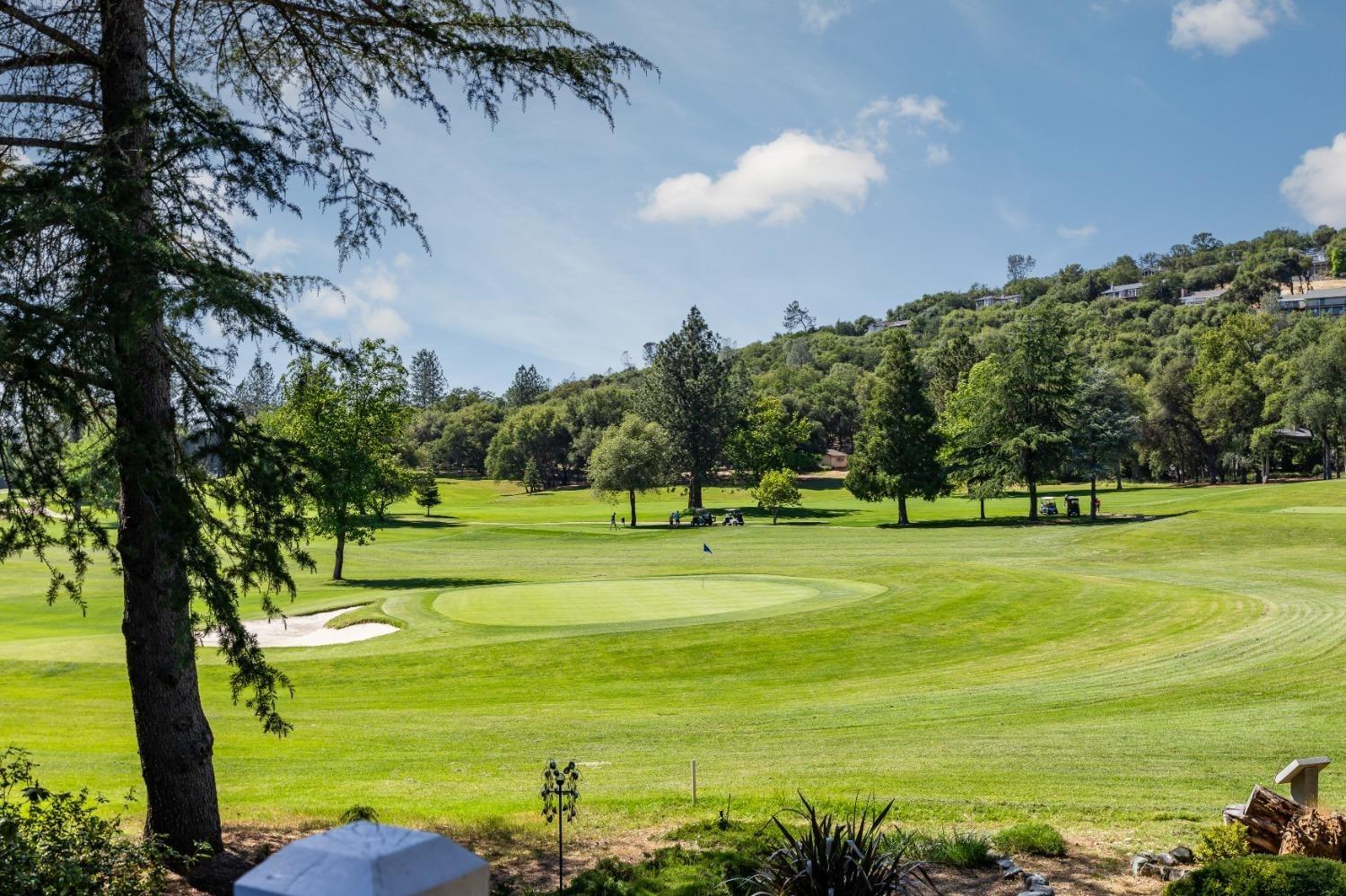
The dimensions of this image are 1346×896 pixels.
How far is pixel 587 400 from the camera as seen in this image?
11450 centimetres

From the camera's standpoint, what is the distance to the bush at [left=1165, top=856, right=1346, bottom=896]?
15.7 feet

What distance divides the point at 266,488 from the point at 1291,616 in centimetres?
2213

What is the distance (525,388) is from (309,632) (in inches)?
6219

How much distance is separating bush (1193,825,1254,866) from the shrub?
1400mm

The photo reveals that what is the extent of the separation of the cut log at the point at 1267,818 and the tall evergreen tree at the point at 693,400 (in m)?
71.9

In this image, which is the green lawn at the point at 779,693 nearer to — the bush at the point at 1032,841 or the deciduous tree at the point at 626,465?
the bush at the point at 1032,841

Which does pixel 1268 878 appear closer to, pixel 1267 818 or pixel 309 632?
pixel 1267 818

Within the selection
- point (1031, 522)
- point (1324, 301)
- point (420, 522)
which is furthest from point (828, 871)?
point (1324, 301)

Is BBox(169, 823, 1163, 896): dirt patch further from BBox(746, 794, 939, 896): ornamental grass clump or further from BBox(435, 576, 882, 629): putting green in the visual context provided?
BBox(435, 576, 882, 629): putting green

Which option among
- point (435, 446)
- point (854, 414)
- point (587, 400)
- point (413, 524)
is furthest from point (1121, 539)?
point (435, 446)

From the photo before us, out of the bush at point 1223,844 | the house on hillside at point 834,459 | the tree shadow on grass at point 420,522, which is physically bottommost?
the tree shadow on grass at point 420,522

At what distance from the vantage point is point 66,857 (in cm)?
540

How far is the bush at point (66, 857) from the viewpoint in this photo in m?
4.97

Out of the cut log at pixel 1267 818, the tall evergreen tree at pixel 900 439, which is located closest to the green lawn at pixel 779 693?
the cut log at pixel 1267 818
